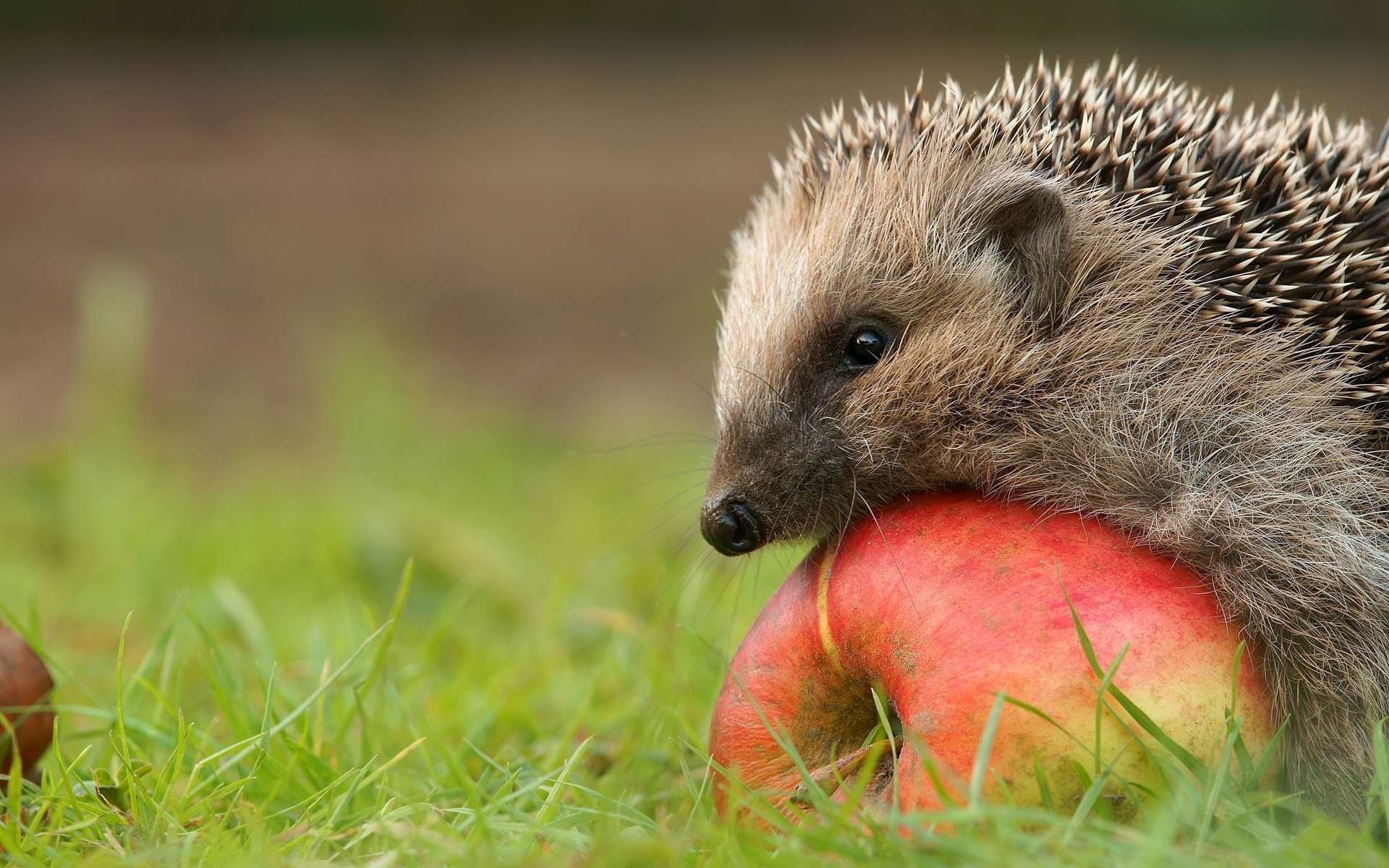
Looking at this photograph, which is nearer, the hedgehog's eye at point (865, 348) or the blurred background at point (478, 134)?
the hedgehog's eye at point (865, 348)

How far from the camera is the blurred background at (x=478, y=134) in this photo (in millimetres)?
10773

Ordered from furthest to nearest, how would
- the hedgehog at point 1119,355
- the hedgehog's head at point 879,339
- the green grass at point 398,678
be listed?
the hedgehog's head at point 879,339 < the hedgehog at point 1119,355 < the green grass at point 398,678

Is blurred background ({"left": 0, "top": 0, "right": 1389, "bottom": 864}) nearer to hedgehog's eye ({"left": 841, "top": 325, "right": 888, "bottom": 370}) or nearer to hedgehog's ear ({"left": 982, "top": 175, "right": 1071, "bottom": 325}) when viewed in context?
hedgehog's eye ({"left": 841, "top": 325, "right": 888, "bottom": 370})

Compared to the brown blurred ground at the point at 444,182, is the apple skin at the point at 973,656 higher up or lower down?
higher up

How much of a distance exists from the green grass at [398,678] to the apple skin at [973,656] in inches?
2.8

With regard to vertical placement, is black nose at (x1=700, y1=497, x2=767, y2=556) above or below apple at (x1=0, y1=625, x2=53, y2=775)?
above

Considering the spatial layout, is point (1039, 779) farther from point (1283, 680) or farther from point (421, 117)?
point (421, 117)

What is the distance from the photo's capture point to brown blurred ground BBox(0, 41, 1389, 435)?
10453 millimetres

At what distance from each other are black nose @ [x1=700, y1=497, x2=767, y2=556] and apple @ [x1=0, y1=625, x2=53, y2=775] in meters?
1.45

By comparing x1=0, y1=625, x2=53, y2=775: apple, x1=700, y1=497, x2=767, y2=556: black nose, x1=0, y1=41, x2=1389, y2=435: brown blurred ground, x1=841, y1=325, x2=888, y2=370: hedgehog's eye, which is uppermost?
x1=841, y1=325, x2=888, y2=370: hedgehog's eye

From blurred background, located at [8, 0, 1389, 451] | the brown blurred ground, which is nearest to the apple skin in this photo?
the brown blurred ground

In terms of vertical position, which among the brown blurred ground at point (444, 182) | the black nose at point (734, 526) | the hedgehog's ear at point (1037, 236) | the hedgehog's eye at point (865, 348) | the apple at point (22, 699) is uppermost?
the hedgehog's ear at point (1037, 236)

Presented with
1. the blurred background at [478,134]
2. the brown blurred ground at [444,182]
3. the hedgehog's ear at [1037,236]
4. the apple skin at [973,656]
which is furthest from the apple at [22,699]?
the blurred background at [478,134]

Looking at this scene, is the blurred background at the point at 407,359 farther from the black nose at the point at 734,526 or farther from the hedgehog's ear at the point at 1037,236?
the hedgehog's ear at the point at 1037,236
